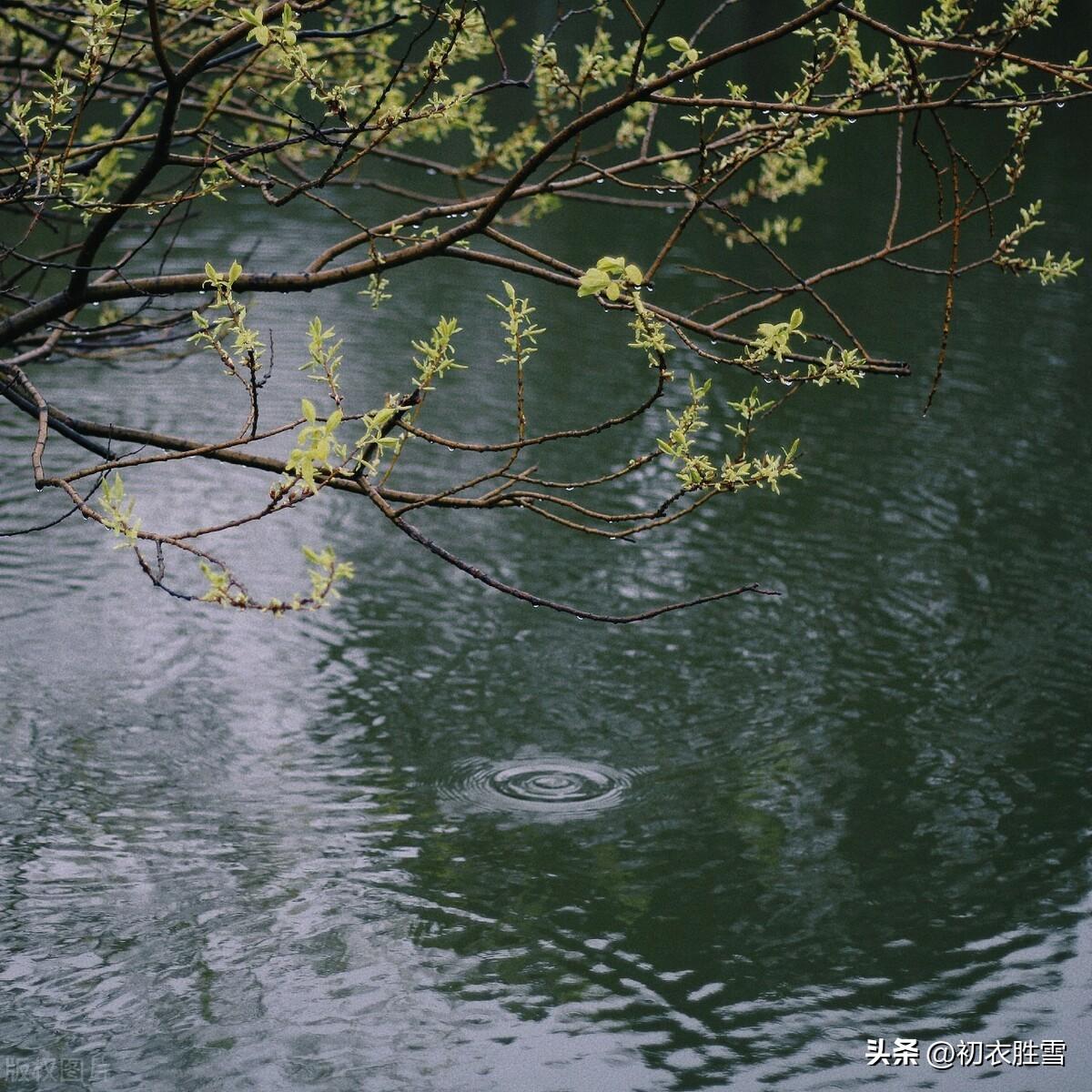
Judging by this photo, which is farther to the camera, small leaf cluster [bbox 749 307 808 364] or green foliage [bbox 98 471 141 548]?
small leaf cluster [bbox 749 307 808 364]

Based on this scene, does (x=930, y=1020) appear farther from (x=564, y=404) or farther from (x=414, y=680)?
(x=564, y=404)

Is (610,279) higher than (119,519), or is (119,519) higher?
(610,279)

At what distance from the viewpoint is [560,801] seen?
20.6 feet

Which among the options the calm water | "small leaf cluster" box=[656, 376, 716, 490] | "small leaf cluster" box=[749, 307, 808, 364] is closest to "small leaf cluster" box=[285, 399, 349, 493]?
"small leaf cluster" box=[656, 376, 716, 490]

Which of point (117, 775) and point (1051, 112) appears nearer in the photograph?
point (117, 775)

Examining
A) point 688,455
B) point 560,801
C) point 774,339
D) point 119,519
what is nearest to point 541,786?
point 560,801

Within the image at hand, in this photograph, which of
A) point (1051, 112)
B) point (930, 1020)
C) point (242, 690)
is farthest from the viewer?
point (1051, 112)

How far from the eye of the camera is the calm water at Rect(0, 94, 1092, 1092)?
482 cm

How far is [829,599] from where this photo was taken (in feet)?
27.4

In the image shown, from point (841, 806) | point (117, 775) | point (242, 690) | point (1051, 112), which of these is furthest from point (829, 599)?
point (1051, 112)

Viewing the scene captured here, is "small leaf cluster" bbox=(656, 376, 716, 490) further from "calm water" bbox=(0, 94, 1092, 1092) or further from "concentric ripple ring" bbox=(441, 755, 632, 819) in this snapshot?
"concentric ripple ring" bbox=(441, 755, 632, 819)

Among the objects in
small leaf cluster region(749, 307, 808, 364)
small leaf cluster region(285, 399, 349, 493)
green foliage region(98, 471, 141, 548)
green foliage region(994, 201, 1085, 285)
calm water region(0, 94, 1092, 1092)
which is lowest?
calm water region(0, 94, 1092, 1092)

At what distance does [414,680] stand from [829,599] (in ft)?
8.47

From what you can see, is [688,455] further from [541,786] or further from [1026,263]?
[541,786]
